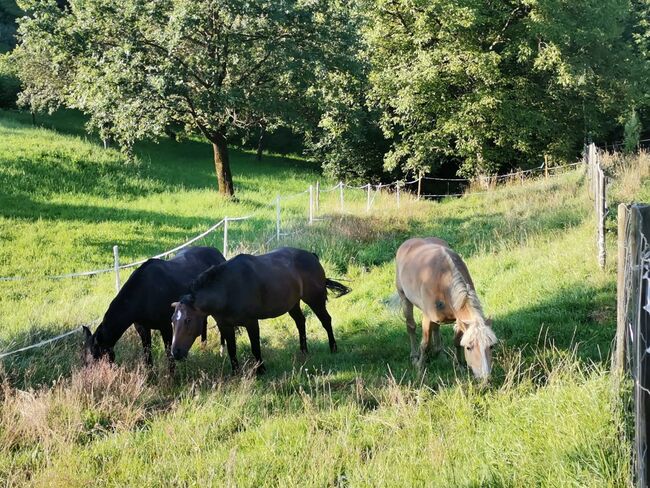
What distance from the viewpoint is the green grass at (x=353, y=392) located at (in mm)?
3826

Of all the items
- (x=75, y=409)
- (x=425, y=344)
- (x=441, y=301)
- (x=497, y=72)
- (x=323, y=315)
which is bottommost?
(x=75, y=409)

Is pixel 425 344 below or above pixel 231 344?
above

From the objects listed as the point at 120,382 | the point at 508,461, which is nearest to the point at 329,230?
the point at 120,382

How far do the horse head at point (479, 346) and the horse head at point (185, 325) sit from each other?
298 cm

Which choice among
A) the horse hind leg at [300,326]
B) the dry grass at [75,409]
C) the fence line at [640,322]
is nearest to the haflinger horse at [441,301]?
the horse hind leg at [300,326]

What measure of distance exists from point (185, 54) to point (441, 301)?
16.4 meters

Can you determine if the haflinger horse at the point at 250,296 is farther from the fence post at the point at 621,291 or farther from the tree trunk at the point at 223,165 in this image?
the tree trunk at the point at 223,165

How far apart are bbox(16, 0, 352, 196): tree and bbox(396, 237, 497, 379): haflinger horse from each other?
41.4ft

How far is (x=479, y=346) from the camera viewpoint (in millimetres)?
5227

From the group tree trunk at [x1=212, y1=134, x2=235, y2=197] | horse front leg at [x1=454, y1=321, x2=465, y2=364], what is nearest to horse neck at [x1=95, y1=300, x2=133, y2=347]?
horse front leg at [x1=454, y1=321, x2=465, y2=364]

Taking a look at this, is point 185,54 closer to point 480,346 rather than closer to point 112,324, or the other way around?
point 112,324

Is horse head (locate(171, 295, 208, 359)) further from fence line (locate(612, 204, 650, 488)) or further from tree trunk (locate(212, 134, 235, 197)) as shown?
tree trunk (locate(212, 134, 235, 197))

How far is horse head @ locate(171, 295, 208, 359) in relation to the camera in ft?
20.0

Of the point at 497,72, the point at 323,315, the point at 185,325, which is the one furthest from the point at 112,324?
the point at 497,72
